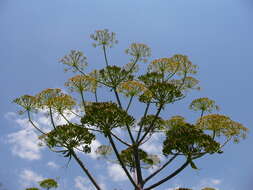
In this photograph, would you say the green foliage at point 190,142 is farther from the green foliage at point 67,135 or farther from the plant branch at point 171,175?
the green foliage at point 67,135

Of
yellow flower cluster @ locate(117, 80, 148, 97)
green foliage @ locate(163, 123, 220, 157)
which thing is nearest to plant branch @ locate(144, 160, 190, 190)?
green foliage @ locate(163, 123, 220, 157)

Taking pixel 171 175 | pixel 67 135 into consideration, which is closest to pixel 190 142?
pixel 171 175

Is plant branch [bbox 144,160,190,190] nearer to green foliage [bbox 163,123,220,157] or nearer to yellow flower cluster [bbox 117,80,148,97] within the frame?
green foliage [bbox 163,123,220,157]

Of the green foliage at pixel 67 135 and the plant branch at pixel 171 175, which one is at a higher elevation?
the green foliage at pixel 67 135

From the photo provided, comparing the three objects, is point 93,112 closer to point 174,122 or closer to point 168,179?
point 168,179

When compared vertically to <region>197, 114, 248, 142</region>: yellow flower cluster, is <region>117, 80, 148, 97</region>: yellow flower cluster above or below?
above

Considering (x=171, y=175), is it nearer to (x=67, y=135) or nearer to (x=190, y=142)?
(x=190, y=142)

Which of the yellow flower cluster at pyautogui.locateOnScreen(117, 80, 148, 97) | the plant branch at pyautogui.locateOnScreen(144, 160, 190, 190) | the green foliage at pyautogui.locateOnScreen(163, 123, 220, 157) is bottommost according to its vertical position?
the plant branch at pyautogui.locateOnScreen(144, 160, 190, 190)

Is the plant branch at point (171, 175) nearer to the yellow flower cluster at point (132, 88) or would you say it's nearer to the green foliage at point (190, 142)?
the green foliage at point (190, 142)

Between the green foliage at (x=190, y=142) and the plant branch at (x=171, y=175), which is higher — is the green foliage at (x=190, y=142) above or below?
above

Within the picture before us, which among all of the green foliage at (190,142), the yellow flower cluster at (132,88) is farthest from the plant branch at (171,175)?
the yellow flower cluster at (132,88)

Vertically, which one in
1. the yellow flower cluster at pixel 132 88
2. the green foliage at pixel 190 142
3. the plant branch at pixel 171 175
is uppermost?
the yellow flower cluster at pixel 132 88

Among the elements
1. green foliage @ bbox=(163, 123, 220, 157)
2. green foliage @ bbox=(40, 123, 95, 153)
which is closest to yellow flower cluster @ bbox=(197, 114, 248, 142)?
green foliage @ bbox=(163, 123, 220, 157)

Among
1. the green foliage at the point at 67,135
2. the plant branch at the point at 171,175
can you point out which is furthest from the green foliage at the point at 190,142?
the green foliage at the point at 67,135
